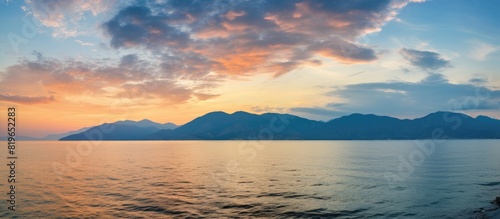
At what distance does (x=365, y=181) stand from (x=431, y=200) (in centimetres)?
2183

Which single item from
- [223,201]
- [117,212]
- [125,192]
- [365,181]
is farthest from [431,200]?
[125,192]

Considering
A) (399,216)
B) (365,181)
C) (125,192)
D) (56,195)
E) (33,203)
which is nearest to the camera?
(399,216)

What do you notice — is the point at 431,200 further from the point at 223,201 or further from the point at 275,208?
the point at 223,201

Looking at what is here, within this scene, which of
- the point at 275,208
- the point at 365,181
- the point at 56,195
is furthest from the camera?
the point at 365,181

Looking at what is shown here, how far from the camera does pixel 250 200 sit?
173 feet

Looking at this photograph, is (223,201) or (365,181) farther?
(365,181)

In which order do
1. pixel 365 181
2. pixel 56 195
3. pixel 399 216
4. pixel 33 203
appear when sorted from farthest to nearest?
pixel 365 181 → pixel 56 195 → pixel 33 203 → pixel 399 216

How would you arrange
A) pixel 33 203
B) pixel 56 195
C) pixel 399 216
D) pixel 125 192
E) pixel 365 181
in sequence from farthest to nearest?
1. pixel 365 181
2. pixel 125 192
3. pixel 56 195
4. pixel 33 203
5. pixel 399 216

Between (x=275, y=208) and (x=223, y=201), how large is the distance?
9.77m

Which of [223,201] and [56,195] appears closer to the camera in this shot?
[223,201]

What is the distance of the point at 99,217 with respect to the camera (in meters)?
42.5

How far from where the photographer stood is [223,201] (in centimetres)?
5181

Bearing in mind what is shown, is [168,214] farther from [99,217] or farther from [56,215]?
[56,215]

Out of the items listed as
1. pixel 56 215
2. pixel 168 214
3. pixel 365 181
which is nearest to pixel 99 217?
pixel 56 215
